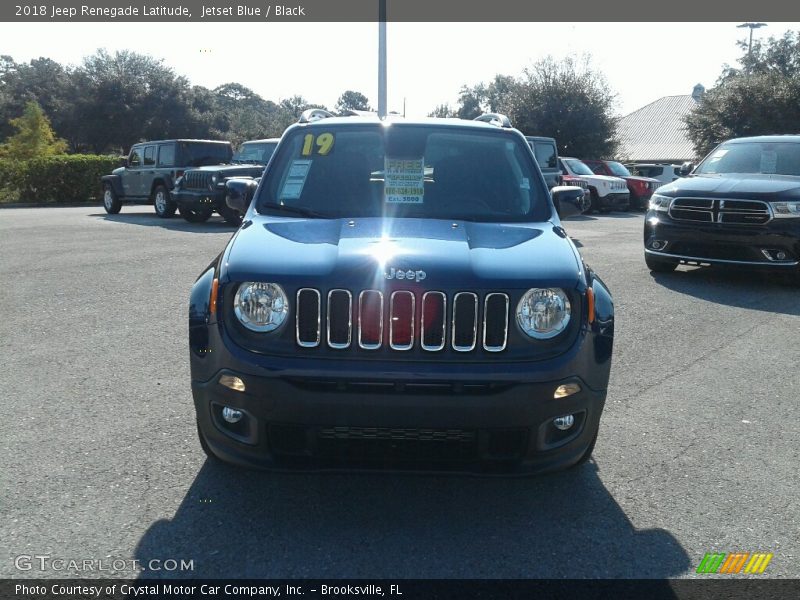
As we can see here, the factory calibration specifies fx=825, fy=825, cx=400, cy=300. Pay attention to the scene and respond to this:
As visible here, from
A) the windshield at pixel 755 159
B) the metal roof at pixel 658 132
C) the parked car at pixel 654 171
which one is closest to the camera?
the windshield at pixel 755 159

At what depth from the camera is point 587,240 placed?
1531 centimetres

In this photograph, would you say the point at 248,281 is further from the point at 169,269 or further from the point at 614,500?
the point at 169,269

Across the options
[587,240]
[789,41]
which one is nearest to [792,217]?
[587,240]

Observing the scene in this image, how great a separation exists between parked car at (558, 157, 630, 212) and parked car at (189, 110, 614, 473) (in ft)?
68.6

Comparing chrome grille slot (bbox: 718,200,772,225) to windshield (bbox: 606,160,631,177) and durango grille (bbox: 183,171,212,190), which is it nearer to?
durango grille (bbox: 183,171,212,190)

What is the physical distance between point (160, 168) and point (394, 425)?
58.2ft

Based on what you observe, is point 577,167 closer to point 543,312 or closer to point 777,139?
point 777,139

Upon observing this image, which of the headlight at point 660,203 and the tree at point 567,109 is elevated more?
the tree at point 567,109

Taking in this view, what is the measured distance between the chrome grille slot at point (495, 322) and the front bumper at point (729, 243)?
7.17 meters

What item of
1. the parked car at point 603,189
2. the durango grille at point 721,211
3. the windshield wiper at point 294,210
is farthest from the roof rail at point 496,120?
the parked car at point 603,189

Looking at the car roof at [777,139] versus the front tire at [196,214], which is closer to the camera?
the car roof at [777,139]

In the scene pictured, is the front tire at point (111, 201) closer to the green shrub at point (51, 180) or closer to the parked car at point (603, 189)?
the green shrub at point (51, 180)

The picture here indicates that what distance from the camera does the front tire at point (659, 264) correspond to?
10.4 m

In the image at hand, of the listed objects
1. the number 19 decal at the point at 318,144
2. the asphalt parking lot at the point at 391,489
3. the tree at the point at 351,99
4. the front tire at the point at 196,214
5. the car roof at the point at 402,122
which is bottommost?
the asphalt parking lot at the point at 391,489
